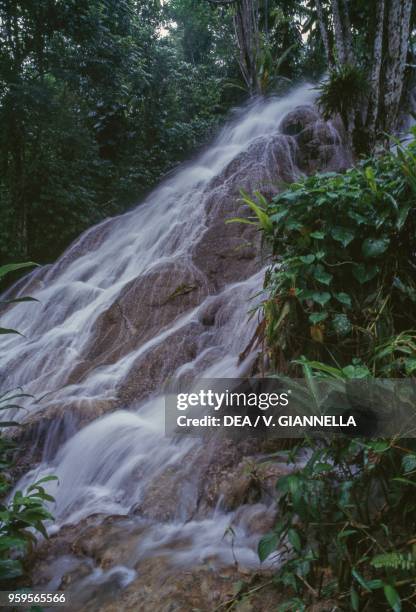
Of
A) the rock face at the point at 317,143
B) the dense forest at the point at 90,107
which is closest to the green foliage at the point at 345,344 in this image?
the rock face at the point at 317,143

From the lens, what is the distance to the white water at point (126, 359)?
9.68 feet

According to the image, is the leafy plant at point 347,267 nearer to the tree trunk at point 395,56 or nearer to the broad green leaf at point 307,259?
the broad green leaf at point 307,259

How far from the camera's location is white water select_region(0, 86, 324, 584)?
2.95m

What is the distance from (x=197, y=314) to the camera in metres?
5.08

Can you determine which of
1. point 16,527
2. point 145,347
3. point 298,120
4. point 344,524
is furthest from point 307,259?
point 298,120

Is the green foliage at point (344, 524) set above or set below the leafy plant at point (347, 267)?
below

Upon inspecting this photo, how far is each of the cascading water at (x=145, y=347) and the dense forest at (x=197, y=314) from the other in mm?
24

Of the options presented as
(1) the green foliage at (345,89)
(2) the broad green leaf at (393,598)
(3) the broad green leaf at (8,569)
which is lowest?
(3) the broad green leaf at (8,569)

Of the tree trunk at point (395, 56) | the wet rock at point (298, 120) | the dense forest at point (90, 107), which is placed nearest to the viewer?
the tree trunk at point (395, 56)

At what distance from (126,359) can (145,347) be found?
0.84ft

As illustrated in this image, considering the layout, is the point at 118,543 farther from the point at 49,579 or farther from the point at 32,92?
the point at 32,92

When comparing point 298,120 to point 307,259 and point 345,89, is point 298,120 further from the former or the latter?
point 307,259

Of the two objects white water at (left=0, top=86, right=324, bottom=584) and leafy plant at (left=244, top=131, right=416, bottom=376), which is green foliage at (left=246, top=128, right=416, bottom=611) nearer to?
leafy plant at (left=244, top=131, right=416, bottom=376)

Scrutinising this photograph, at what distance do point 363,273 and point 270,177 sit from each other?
5.57 m
